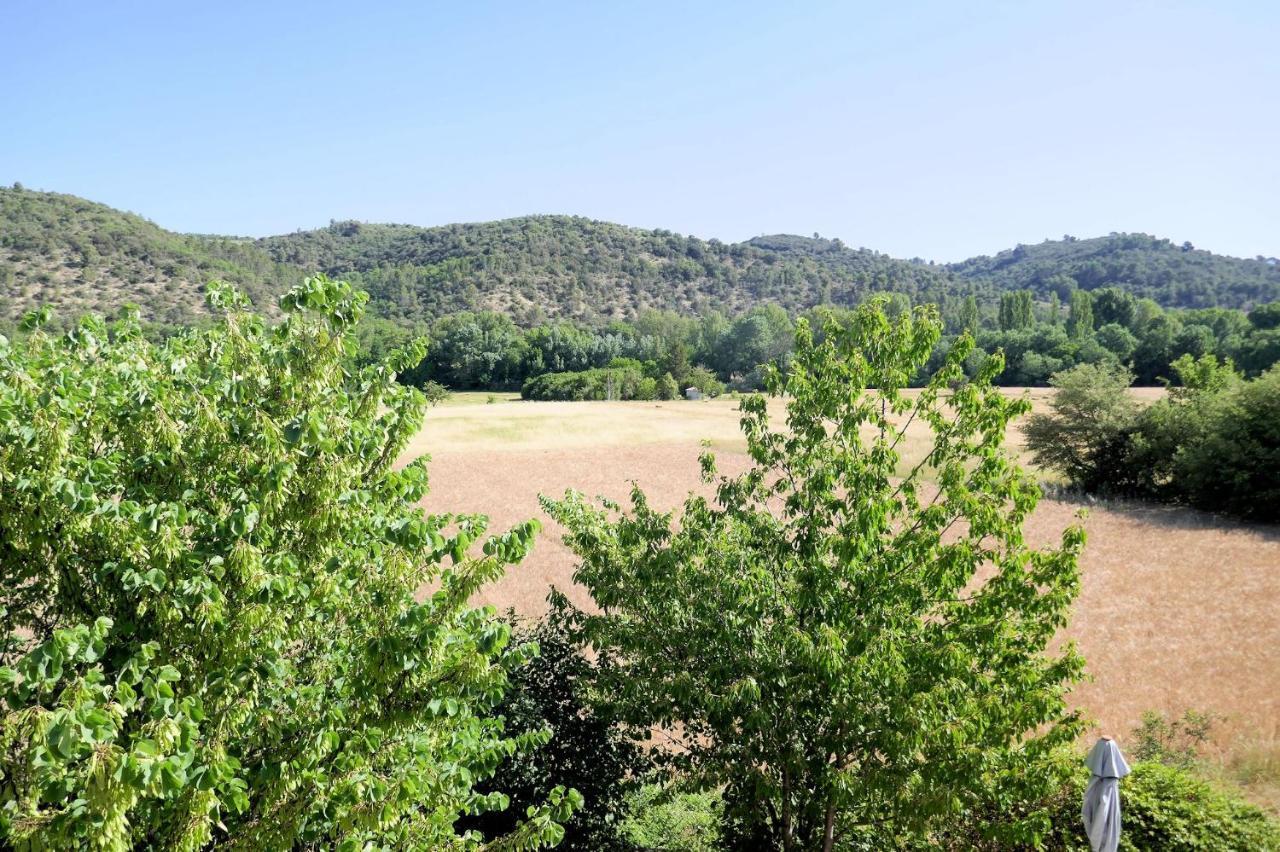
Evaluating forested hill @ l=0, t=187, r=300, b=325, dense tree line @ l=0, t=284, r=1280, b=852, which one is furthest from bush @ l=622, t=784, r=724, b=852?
forested hill @ l=0, t=187, r=300, b=325

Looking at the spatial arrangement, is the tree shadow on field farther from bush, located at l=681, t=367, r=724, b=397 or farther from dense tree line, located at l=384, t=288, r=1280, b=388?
bush, located at l=681, t=367, r=724, b=397

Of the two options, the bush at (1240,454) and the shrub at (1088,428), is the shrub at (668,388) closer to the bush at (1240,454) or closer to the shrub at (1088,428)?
the shrub at (1088,428)

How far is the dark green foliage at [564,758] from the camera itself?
11.9 meters

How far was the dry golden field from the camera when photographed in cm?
1973

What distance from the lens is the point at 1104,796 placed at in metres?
8.66

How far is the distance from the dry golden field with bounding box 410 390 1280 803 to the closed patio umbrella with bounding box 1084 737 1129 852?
14.4 feet

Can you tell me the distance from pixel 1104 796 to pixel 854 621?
10.3ft

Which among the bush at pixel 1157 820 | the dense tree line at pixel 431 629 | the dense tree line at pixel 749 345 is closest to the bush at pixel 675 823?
the dense tree line at pixel 431 629

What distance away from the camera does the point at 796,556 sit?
431 inches

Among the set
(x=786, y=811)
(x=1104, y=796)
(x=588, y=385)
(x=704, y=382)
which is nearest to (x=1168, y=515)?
(x=1104, y=796)

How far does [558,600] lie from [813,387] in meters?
5.04

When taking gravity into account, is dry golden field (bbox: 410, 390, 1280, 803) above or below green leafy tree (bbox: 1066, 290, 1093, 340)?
below

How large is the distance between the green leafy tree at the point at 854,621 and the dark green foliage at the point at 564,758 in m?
1.25

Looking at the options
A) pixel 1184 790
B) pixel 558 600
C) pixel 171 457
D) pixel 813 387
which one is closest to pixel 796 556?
pixel 813 387
